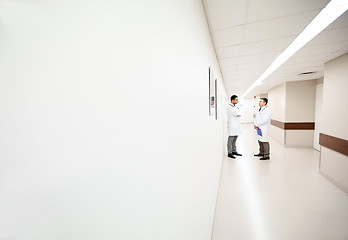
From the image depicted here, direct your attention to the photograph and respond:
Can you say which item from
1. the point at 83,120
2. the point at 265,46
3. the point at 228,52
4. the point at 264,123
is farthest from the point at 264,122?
the point at 83,120

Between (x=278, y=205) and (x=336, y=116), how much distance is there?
2122 mm

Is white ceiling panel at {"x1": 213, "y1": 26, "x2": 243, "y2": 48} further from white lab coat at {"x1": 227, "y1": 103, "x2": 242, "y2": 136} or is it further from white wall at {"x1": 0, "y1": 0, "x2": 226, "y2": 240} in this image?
white lab coat at {"x1": 227, "y1": 103, "x2": 242, "y2": 136}

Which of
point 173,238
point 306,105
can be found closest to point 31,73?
point 173,238

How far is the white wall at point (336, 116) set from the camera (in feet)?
9.00

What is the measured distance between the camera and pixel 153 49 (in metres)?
0.58

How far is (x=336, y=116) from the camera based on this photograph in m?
2.91

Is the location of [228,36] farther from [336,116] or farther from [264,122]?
[264,122]

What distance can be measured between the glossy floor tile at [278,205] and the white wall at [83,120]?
1844 millimetres

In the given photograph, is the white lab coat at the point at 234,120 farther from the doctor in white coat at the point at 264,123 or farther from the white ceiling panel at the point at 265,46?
the white ceiling panel at the point at 265,46

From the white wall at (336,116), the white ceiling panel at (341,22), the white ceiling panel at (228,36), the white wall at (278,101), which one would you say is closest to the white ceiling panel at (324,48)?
the white wall at (336,116)

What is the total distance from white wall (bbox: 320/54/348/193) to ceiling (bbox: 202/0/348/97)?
0.30 metres

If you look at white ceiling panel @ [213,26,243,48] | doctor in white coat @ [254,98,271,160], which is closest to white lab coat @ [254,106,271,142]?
doctor in white coat @ [254,98,271,160]

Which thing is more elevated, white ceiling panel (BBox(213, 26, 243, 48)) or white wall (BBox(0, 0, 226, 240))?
white ceiling panel (BBox(213, 26, 243, 48))

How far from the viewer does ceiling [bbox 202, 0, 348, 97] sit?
1624mm
